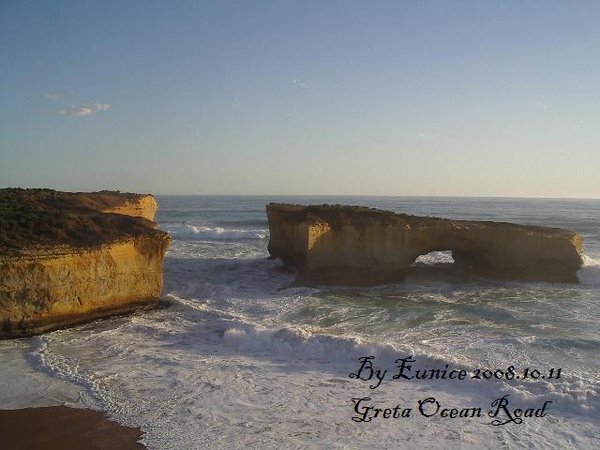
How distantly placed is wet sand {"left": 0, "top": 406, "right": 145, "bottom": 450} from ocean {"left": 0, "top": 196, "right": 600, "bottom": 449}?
0.74 feet

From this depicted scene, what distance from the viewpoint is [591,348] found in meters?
9.54

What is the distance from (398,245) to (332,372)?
949cm

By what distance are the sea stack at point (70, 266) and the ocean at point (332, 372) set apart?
53cm

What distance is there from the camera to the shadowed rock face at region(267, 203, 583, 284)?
16.9 meters

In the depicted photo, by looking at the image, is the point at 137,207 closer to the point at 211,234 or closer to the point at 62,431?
the point at 211,234

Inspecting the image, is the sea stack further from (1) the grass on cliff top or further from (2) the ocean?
(2) the ocean

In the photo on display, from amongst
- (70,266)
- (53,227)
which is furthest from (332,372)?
(53,227)

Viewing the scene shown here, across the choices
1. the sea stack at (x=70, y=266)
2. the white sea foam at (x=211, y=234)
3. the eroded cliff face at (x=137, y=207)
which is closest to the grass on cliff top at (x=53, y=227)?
the sea stack at (x=70, y=266)

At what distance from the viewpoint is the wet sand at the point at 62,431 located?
242 inches

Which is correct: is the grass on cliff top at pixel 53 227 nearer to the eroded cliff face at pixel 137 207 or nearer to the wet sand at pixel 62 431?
the eroded cliff face at pixel 137 207

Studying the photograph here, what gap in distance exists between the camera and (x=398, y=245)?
17359 millimetres

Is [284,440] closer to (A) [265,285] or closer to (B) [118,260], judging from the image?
(B) [118,260]

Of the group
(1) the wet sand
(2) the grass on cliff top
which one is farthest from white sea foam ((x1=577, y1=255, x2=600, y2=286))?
(1) the wet sand

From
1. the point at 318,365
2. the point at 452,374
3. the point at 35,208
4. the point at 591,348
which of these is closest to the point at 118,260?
the point at 35,208
